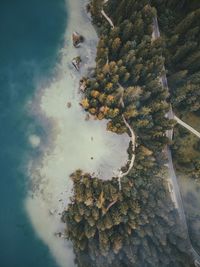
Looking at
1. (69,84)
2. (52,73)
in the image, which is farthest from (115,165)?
(52,73)

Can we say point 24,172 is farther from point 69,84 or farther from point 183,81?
point 183,81

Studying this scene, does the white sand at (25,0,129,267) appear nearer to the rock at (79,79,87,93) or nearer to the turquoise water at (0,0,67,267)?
the rock at (79,79,87,93)

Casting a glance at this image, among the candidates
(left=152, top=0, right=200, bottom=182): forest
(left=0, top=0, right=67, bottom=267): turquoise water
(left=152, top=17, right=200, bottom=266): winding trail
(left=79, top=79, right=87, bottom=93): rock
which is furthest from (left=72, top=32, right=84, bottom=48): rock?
(left=152, top=0, right=200, bottom=182): forest

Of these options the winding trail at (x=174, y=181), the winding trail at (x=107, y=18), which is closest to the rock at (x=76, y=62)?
the winding trail at (x=107, y=18)

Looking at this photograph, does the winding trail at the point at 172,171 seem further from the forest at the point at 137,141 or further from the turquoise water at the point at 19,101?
the turquoise water at the point at 19,101

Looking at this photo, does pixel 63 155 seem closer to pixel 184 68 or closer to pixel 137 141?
pixel 137 141
